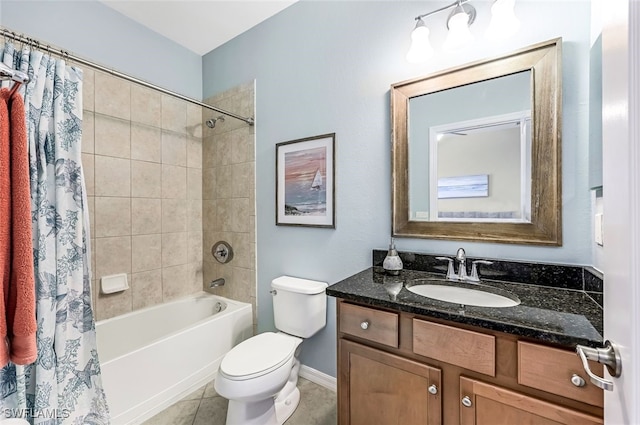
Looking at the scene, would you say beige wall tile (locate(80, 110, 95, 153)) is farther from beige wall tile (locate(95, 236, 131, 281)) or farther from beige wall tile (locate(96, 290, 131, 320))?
beige wall tile (locate(96, 290, 131, 320))

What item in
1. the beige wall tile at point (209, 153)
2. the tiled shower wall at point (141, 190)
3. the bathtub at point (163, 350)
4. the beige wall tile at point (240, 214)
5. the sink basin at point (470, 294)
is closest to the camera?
the sink basin at point (470, 294)

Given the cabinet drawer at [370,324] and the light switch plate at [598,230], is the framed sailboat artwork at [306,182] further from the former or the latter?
the light switch plate at [598,230]

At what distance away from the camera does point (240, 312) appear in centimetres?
215

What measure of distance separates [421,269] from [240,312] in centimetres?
144

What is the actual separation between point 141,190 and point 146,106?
68 cm

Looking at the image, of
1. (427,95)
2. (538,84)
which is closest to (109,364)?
(427,95)

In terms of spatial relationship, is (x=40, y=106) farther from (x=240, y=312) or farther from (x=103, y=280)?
(x=240, y=312)

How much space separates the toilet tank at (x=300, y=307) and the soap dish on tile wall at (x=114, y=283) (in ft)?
3.83

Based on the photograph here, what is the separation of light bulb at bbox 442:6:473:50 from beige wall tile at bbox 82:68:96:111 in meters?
2.28

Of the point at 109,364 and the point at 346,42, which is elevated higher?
the point at 346,42

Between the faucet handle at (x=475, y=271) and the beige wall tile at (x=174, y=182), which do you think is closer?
the faucet handle at (x=475, y=271)

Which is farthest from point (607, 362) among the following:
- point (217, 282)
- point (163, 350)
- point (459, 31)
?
point (217, 282)

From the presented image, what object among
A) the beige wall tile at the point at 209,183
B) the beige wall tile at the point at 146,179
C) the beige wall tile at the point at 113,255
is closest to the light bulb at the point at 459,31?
the beige wall tile at the point at 209,183

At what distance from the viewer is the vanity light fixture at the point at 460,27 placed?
120cm
